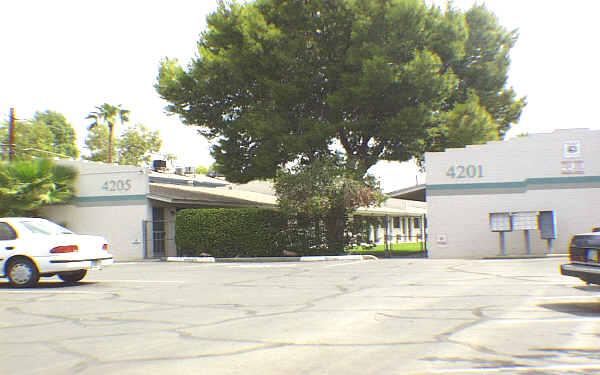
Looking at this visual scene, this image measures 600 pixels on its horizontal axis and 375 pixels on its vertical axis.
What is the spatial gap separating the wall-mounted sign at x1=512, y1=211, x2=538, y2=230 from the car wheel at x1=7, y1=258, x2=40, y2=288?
1727cm

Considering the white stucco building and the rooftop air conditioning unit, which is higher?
the rooftop air conditioning unit

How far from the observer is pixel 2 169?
85.4ft

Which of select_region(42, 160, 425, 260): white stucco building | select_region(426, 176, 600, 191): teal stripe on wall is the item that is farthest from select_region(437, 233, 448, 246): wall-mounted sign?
select_region(42, 160, 425, 260): white stucco building

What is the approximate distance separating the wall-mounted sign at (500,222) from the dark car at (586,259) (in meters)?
13.4

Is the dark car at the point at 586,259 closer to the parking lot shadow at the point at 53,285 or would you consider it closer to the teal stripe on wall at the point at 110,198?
the parking lot shadow at the point at 53,285

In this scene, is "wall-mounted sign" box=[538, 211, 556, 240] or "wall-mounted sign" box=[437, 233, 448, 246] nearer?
"wall-mounted sign" box=[538, 211, 556, 240]

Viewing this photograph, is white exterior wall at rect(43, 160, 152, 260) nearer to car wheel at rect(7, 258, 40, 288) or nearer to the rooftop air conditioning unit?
the rooftop air conditioning unit

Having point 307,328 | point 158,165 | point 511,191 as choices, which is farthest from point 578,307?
point 158,165

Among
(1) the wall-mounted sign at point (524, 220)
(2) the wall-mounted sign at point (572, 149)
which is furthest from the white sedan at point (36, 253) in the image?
(2) the wall-mounted sign at point (572, 149)

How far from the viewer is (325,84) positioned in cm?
3000

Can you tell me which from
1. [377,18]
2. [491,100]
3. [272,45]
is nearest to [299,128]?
[272,45]

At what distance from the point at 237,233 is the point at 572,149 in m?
14.4

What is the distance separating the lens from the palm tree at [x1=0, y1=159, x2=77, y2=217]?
84.3ft

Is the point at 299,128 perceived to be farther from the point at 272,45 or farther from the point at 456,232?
the point at 456,232
